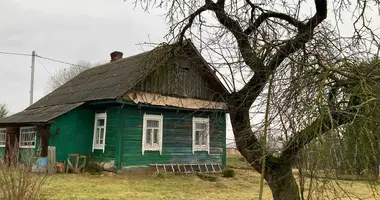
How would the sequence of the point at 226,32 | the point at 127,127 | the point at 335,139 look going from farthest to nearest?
1. the point at 127,127
2. the point at 226,32
3. the point at 335,139

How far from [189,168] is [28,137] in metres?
7.42

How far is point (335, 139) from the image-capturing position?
3.17 metres

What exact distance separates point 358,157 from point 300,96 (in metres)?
0.74

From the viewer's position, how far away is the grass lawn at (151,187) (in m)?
9.96

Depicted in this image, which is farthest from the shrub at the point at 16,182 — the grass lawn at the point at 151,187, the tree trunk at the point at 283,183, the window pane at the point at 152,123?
the window pane at the point at 152,123

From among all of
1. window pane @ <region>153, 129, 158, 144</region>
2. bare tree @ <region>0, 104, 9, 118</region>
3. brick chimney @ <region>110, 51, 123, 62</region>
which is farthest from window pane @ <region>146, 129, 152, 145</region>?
bare tree @ <region>0, 104, 9, 118</region>

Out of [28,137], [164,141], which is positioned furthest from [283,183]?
[28,137]

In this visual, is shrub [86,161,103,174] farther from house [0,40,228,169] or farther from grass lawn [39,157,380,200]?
grass lawn [39,157,380,200]

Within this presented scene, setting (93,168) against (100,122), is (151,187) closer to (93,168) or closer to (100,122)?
(93,168)

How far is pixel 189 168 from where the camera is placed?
16.8 meters

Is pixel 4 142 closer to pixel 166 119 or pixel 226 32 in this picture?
pixel 166 119

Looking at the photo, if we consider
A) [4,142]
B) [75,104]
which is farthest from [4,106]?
[75,104]

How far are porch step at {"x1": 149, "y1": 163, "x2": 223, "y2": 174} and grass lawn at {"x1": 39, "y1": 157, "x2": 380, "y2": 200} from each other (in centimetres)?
84

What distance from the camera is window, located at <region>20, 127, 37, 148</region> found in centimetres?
1705
